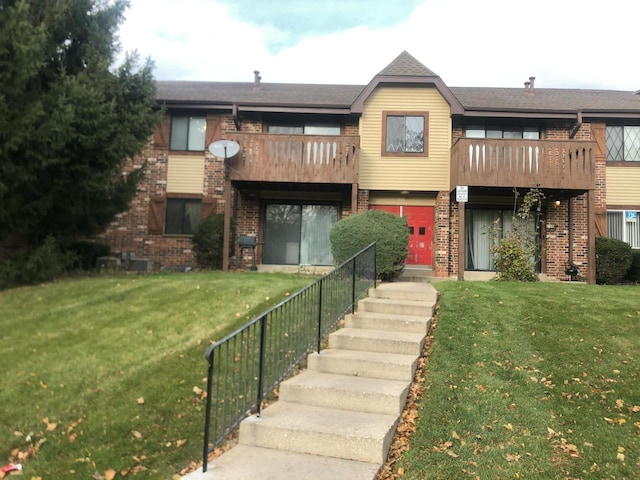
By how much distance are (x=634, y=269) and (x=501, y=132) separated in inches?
226

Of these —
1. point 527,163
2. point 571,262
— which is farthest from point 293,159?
point 571,262

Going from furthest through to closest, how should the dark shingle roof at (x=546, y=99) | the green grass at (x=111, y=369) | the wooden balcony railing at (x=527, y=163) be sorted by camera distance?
the dark shingle roof at (x=546, y=99) → the wooden balcony railing at (x=527, y=163) → the green grass at (x=111, y=369)

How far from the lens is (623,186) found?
15141 mm

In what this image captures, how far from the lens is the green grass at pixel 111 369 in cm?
444

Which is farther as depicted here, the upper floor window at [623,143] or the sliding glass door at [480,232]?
the upper floor window at [623,143]

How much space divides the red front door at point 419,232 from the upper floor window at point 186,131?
6223 millimetres

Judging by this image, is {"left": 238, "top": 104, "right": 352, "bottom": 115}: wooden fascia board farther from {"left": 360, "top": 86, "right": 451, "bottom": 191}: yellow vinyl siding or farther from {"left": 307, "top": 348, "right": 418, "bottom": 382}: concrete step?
{"left": 307, "top": 348, "right": 418, "bottom": 382}: concrete step

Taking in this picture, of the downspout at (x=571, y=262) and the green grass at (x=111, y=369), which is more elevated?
the downspout at (x=571, y=262)

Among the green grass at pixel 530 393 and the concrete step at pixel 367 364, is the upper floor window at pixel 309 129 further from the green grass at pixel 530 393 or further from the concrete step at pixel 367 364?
the concrete step at pixel 367 364

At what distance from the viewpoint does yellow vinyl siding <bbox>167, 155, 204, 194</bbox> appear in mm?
15562

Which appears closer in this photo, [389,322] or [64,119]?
[389,322]

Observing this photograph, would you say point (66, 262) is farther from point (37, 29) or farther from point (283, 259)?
point (283, 259)

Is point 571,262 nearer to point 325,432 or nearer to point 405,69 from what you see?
point 405,69

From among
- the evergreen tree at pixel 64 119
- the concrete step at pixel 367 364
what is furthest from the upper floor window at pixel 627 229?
the evergreen tree at pixel 64 119
